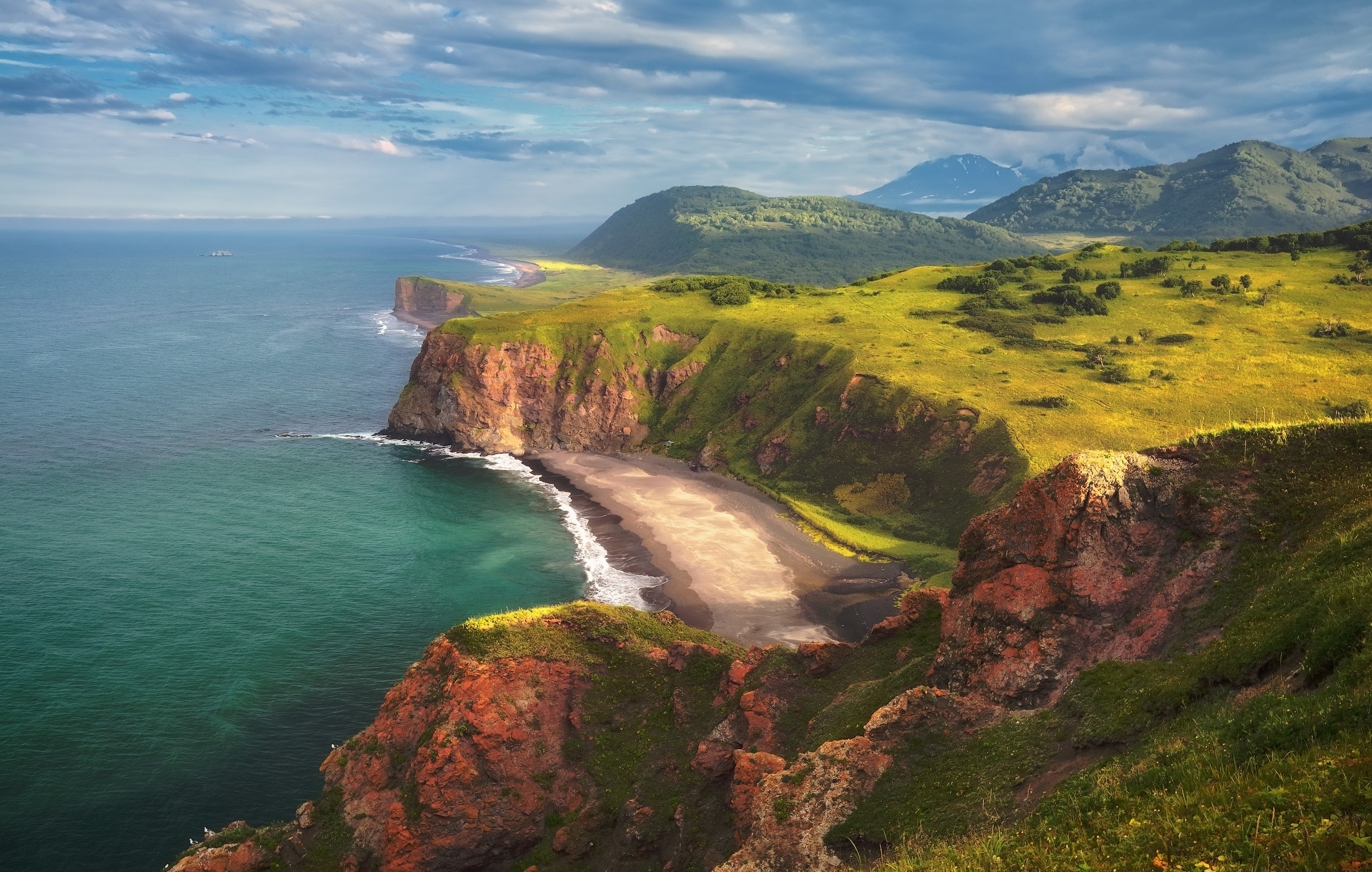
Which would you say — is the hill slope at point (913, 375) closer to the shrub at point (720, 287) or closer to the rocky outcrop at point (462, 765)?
the shrub at point (720, 287)

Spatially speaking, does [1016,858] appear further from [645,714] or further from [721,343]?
[721,343]

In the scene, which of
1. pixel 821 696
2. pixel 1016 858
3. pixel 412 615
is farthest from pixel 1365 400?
pixel 412 615

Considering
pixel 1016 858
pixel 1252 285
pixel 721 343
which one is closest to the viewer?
pixel 1016 858

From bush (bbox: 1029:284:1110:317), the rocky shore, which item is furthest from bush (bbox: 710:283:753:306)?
the rocky shore

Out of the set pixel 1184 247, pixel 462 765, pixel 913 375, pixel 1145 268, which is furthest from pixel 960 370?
pixel 1184 247

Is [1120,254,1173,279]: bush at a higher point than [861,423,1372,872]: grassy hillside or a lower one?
higher

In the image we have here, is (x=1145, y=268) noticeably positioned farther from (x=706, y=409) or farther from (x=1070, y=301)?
(x=706, y=409)

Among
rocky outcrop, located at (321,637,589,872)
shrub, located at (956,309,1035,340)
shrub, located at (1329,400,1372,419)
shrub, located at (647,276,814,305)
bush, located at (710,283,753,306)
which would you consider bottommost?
rocky outcrop, located at (321,637,589,872)

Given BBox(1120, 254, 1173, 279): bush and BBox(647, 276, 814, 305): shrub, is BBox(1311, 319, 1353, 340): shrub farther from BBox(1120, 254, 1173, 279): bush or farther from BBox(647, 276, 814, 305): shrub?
BBox(647, 276, 814, 305): shrub
